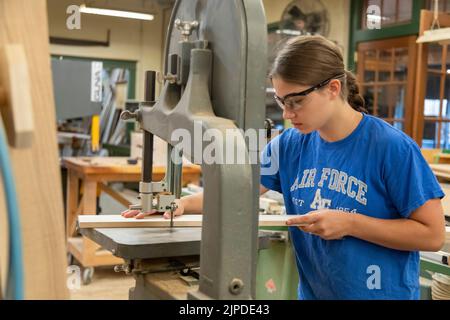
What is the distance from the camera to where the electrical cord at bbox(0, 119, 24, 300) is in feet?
1.85

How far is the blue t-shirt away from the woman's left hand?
7cm

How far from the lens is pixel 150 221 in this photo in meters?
1.30

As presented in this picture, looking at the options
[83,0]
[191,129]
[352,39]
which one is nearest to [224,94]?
[191,129]

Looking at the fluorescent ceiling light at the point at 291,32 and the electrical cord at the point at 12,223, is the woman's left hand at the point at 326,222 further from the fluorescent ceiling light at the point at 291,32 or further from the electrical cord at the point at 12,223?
the fluorescent ceiling light at the point at 291,32

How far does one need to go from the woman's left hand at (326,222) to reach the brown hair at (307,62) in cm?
31

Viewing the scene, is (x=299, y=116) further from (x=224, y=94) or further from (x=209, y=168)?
(x=209, y=168)

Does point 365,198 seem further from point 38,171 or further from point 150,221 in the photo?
point 38,171

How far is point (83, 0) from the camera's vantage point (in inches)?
91.5

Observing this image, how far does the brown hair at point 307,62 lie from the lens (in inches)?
49.0

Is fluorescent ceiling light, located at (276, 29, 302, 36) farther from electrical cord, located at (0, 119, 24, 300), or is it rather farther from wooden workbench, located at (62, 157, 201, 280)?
electrical cord, located at (0, 119, 24, 300)

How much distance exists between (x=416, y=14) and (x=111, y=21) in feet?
16.8

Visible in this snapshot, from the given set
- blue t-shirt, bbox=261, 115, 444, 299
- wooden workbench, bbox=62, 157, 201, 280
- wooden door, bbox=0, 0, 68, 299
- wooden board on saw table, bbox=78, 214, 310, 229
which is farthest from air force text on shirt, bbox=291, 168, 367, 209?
wooden workbench, bbox=62, 157, 201, 280

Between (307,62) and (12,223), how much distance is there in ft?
2.80

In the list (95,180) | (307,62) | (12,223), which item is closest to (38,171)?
(12,223)
